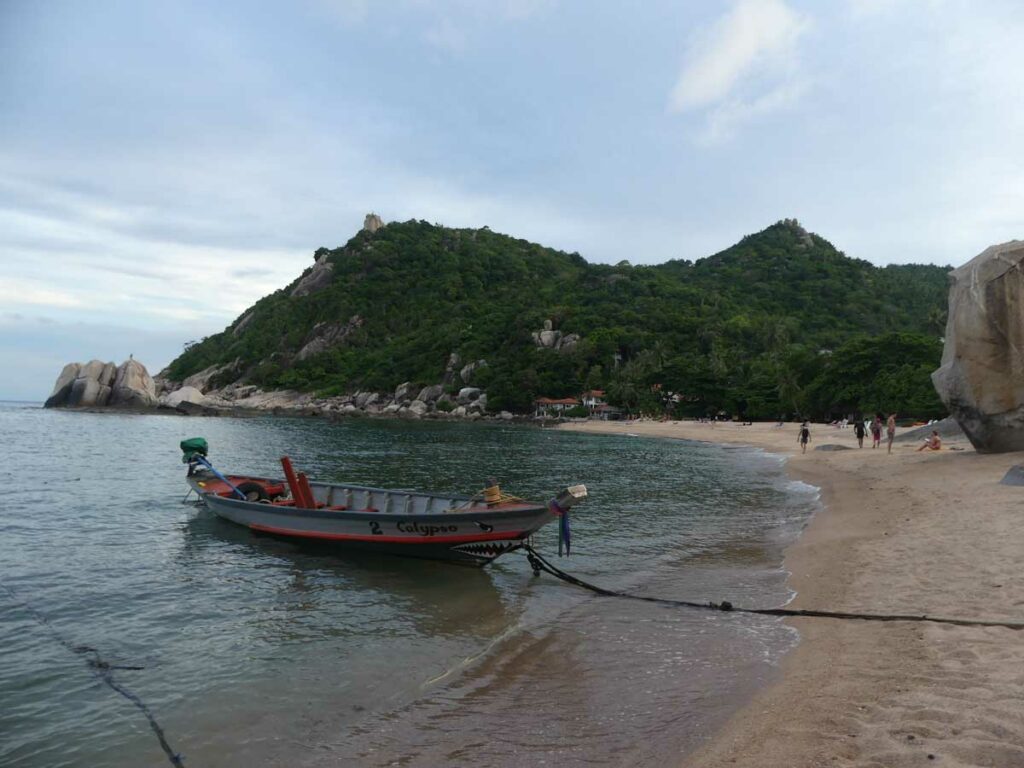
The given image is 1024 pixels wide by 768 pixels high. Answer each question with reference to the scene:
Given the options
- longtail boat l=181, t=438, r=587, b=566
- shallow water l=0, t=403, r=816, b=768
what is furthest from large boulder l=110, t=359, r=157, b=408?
longtail boat l=181, t=438, r=587, b=566

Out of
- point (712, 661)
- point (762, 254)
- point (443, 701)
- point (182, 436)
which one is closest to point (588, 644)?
point (712, 661)

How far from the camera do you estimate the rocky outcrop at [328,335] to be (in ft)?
499

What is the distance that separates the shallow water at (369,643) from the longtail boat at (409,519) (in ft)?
1.89

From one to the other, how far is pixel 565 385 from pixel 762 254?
3391 inches

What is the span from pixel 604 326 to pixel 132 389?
87524 millimetres

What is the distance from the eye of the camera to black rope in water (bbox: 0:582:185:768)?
6672 mm

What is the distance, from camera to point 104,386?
10412 centimetres

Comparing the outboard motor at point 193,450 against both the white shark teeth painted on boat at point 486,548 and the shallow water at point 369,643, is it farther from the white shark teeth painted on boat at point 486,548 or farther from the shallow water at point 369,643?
the white shark teeth painted on boat at point 486,548

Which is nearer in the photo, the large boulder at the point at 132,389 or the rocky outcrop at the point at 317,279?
the large boulder at the point at 132,389

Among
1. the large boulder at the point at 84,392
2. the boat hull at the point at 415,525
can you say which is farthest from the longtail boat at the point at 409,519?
the large boulder at the point at 84,392

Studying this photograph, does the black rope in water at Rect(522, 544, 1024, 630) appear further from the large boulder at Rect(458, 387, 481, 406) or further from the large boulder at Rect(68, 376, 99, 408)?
the large boulder at Rect(68, 376, 99, 408)

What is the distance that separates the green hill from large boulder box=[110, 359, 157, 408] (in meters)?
35.9

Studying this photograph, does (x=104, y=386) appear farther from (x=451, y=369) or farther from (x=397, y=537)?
(x=397, y=537)

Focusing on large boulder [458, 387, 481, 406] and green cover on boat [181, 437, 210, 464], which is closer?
green cover on boat [181, 437, 210, 464]
